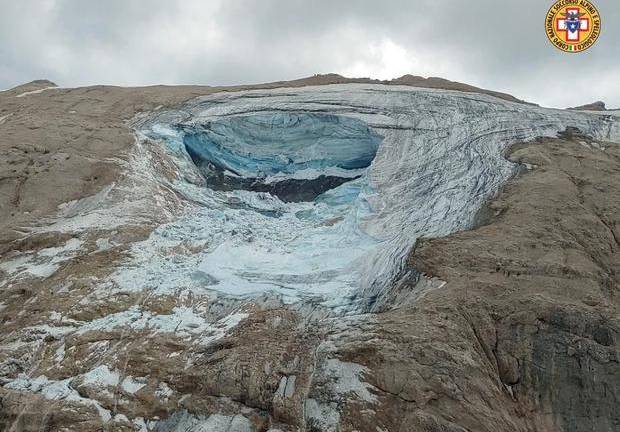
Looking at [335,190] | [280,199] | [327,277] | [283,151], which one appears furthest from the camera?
[283,151]

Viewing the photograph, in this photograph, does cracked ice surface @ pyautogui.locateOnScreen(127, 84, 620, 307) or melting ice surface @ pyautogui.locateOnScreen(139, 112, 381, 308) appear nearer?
cracked ice surface @ pyautogui.locateOnScreen(127, 84, 620, 307)

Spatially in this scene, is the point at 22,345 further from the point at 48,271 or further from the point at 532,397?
the point at 532,397

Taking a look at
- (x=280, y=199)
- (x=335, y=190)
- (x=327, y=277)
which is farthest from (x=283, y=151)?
(x=327, y=277)

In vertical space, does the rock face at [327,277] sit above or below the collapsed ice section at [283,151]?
below

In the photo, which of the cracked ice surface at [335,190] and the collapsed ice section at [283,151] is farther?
the collapsed ice section at [283,151]

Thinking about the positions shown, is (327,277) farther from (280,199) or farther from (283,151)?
(283,151)
